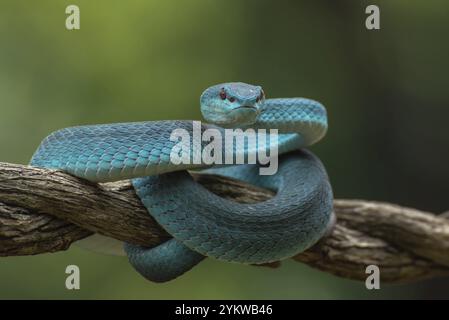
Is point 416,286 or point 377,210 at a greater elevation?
point 377,210

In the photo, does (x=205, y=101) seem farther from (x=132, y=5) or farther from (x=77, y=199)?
(x=132, y=5)

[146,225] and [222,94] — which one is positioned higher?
[222,94]

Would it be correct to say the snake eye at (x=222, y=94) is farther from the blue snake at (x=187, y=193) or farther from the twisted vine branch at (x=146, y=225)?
the twisted vine branch at (x=146, y=225)

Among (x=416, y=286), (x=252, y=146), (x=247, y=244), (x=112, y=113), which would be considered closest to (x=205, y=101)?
(x=252, y=146)

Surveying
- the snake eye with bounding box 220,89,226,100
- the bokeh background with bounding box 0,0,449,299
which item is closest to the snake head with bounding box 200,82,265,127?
the snake eye with bounding box 220,89,226,100

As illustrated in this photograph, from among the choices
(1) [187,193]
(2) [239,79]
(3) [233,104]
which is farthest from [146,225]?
(2) [239,79]

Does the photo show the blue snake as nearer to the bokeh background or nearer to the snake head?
the snake head

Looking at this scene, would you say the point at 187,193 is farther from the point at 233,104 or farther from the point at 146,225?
the point at 233,104
